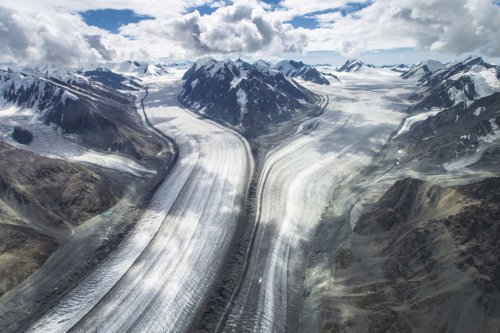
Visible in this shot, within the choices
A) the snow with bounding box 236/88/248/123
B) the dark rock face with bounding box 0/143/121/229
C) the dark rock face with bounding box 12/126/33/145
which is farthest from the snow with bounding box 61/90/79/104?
the snow with bounding box 236/88/248/123

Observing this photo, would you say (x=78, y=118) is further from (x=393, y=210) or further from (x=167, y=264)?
(x=393, y=210)

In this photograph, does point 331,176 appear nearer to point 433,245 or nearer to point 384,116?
point 433,245

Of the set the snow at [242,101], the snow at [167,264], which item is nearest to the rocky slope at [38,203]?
the snow at [167,264]

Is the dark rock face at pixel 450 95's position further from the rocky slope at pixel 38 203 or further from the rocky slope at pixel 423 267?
the rocky slope at pixel 38 203

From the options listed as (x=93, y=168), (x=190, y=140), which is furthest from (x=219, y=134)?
(x=93, y=168)

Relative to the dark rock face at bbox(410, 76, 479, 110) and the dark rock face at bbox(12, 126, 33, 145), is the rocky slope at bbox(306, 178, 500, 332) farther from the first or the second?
the dark rock face at bbox(410, 76, 479, 110)

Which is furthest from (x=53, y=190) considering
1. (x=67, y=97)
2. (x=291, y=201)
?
(x=67, y=97)
